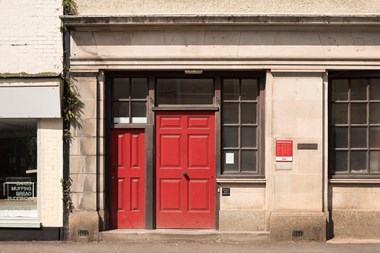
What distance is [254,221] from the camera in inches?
398

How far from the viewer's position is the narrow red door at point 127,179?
34.0ft

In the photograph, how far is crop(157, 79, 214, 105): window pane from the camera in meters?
10.4

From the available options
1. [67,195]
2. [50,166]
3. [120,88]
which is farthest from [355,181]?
[50,166]

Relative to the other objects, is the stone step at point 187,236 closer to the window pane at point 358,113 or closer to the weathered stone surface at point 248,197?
the weathered stone surface at point 248,197

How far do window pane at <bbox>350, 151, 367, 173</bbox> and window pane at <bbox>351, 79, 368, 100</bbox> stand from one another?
1.11 metres

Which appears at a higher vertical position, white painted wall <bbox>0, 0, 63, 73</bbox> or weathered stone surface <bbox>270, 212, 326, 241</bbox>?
white painted wall <bbox>0, 0, 63, 73</bbox>

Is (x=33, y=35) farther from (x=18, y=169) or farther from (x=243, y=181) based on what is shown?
(x=243, y=181)

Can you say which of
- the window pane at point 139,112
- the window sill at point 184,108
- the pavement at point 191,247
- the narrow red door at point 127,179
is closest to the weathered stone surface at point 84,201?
the narrow red door at point 127,179

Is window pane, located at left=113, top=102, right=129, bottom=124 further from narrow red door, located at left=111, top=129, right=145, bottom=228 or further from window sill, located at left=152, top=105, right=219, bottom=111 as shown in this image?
window sill, located at left=152, top=105, right=219, bottom=111

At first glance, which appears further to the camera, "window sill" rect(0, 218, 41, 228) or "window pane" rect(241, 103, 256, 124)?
"window pane" rect(241, 103, 256, 124)

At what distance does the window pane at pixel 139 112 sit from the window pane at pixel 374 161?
461cm

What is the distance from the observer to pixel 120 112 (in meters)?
10.5

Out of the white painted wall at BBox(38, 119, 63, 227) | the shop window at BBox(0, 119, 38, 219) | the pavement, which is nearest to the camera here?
the pavement

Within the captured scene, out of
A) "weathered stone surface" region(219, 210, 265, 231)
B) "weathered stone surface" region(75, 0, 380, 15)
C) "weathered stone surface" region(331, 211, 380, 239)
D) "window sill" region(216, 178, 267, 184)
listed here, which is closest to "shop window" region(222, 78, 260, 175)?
"window sill" region(216, 178, 267, 184)
